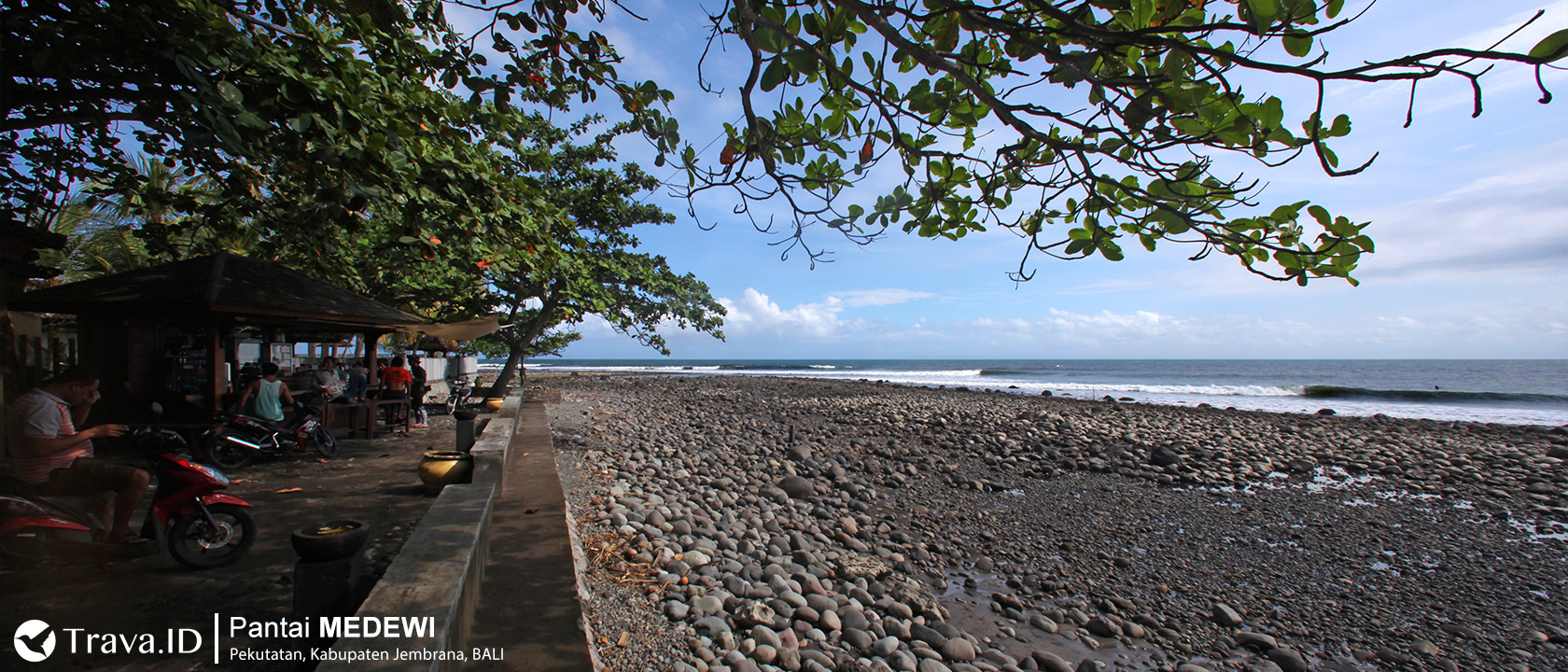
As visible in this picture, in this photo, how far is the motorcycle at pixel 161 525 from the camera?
319 centimetres

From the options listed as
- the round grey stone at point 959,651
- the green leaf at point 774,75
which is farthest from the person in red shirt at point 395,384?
the green leaf at point 774,75

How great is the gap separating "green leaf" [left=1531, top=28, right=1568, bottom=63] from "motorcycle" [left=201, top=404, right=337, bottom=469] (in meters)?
8.80

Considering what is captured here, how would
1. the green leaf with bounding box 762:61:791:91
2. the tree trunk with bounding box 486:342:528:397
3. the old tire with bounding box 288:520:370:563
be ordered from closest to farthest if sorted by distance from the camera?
the green leaf with bounding box 762:61:791:91 < the old tire with bounding box 288:520:370:563 < the tree trunk with bounding box 486:342:528:397

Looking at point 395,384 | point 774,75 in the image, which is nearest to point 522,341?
point 395,384

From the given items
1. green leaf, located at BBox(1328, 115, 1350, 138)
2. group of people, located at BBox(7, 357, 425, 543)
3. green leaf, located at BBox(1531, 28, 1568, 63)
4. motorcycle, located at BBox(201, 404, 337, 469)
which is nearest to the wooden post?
motorcycle, located at BBox(201, 404, 337, 469)

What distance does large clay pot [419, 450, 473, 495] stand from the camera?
5027 millimetres

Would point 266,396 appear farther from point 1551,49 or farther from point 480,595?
point 1551,49

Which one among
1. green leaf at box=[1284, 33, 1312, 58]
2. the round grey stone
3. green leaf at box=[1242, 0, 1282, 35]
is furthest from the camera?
the round grey stone

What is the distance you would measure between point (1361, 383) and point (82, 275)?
55.7 meters

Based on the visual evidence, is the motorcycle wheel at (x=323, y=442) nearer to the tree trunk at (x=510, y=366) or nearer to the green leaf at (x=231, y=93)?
the tree trunk at (x=510, y=366)

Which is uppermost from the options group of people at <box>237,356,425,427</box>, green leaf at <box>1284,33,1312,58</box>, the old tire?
green leaf at <box>1284,33,1312,58</box>

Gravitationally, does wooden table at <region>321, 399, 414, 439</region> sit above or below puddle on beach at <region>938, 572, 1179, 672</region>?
above

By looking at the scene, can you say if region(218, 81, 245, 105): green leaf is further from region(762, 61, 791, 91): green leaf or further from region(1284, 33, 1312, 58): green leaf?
region(1284, 33, 1312, 58): green leaf

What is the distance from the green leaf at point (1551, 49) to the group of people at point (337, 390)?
9137mm
